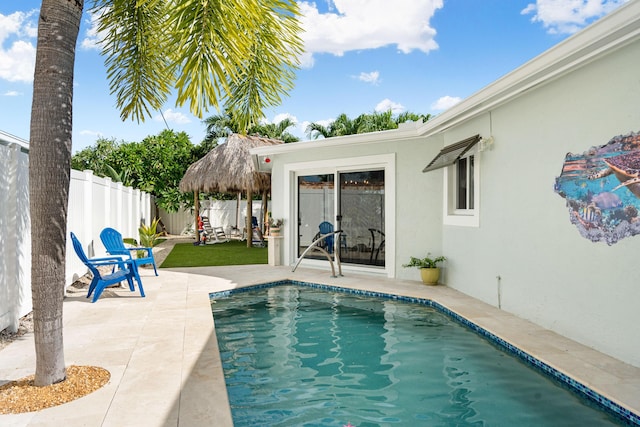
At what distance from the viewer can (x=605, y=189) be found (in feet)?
14.3

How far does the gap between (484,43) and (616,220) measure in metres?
17.0

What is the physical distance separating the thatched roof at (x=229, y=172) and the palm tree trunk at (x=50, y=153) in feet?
40.3

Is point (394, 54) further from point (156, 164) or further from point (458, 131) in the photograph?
point (458, 131)

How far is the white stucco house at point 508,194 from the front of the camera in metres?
4.18

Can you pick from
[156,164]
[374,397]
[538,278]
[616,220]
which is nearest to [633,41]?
[616,220]

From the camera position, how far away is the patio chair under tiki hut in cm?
1570

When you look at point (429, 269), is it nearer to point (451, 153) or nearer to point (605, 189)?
point (451, 153)

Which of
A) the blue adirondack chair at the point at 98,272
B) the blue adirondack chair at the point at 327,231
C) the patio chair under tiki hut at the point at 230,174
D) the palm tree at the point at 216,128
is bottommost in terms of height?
the blue adirondack chair at the point at 98,272

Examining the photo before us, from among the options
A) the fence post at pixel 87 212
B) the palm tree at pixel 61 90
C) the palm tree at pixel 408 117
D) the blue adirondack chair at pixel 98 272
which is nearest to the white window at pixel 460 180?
the palm tree at pixel 61 90

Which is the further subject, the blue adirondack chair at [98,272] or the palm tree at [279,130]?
the palm tree at [279,130]

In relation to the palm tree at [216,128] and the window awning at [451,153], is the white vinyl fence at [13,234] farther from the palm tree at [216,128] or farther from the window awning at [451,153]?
the palm tree at [216,128]

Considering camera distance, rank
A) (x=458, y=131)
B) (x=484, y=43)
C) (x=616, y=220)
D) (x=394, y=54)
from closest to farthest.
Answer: (x=616, y=220) → (x=458, y=131) → (x=484, y=43) → (x=394, y=54)

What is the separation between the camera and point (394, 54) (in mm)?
27906

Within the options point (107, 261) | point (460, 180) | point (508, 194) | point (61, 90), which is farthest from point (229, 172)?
point (61, 90)
